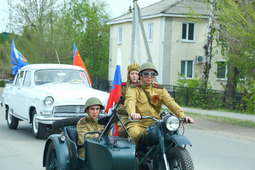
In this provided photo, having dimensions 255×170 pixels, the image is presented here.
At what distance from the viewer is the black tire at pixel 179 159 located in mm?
4666

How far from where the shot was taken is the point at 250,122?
1766 centimetres

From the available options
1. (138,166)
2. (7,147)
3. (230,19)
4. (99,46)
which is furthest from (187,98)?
(99,46)

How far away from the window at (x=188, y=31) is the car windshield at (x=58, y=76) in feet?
88.4

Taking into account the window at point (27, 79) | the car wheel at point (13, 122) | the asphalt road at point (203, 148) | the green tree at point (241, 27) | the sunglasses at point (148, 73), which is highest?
the green tree at point (241, 27)

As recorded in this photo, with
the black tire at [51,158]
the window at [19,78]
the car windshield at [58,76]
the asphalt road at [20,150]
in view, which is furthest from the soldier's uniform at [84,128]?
the window at [19,78]

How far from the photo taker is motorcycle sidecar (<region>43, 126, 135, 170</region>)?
477cm

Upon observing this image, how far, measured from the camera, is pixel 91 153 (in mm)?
5180

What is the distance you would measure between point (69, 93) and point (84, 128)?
570 centimetres

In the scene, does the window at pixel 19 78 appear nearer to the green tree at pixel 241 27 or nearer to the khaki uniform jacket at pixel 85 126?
the green tree at pixel 241 27

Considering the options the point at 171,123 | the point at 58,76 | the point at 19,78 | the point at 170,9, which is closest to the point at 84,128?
the point at 171,123

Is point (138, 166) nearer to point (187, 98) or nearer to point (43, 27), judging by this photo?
point (187, 98)

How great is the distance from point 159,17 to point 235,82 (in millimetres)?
12809

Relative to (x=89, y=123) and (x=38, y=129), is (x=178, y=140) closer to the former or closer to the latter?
(x=89, y=123)

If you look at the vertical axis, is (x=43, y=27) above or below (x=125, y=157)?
above
